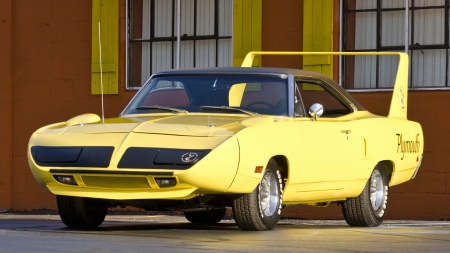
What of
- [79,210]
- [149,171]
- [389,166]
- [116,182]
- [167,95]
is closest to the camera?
[149,171]

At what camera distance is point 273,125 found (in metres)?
8.59

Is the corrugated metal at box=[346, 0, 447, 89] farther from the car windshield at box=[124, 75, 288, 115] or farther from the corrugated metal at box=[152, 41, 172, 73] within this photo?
the car windshield at box=[124, 75, 288, 115]

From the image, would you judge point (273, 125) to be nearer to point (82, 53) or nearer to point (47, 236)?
point (47, 236)

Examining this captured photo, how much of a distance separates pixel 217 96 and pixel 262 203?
121 centimetres

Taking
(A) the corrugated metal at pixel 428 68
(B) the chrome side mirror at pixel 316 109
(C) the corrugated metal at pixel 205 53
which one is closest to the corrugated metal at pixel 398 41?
(A) the corrugated metal at pixel 428 68

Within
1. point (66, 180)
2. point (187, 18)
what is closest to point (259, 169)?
point (66, 180)

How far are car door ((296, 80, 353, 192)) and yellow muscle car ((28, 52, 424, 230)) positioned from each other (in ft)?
0.04

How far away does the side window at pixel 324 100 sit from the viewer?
9914mm

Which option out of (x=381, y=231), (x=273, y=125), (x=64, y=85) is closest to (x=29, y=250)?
(x=273, y=125)

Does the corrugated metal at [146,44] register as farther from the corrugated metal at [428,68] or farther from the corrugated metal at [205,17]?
the corrugated metal at [428,68]

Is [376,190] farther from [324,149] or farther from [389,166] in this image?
[324,149]

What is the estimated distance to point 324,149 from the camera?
30.6 ft

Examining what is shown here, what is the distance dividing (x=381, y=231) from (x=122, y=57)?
22.6 ft

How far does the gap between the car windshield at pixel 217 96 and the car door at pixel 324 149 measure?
30 cm
